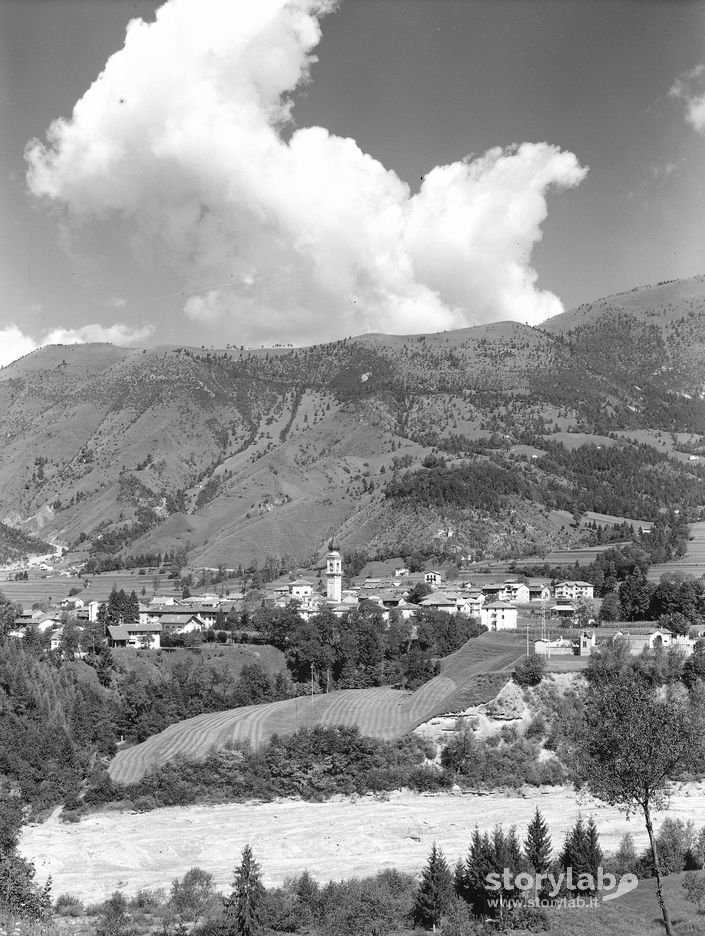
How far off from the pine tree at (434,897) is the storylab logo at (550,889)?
1151 millimetres

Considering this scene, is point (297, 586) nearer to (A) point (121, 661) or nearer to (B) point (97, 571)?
(A) point (121, 661)

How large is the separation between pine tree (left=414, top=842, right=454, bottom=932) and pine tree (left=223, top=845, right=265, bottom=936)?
4.32m

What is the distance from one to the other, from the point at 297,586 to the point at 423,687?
129 feet

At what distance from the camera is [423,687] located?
50688mm

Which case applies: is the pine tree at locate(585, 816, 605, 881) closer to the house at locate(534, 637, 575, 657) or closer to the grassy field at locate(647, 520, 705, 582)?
the house at locate(534, 637, 575, 657)

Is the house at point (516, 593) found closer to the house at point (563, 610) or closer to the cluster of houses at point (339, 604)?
the cluster of houses at point (339, 604)

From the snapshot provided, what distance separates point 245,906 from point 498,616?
50615 millimetres

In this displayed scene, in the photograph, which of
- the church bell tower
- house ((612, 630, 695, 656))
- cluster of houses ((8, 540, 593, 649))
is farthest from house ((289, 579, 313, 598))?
house ((612, 630, 695, 656))

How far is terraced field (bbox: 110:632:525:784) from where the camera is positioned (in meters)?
42.4

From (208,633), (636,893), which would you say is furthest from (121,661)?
(636,893)

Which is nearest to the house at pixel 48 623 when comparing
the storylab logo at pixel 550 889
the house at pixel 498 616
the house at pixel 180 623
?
the house at pixel 180 623

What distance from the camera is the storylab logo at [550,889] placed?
22.3 m

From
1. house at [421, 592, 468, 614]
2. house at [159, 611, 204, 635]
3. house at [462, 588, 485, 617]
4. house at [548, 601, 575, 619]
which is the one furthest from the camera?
house at [421, 592, 468, 614]

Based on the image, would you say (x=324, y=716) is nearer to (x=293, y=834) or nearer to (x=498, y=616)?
(x=293, y=834)
